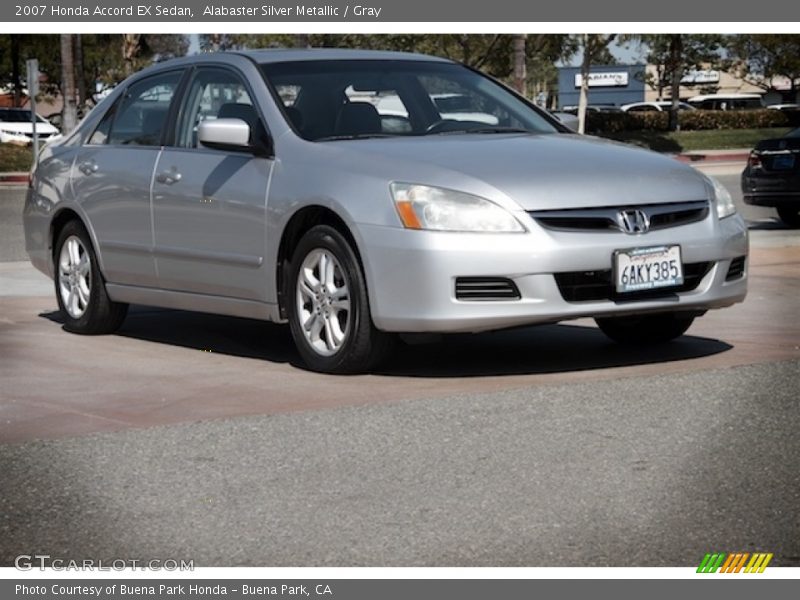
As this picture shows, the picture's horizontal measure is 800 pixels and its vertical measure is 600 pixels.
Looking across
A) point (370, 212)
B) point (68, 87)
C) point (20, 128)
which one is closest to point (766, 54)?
point (20, 128)

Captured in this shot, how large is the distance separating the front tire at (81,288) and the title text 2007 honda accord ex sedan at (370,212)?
1cm

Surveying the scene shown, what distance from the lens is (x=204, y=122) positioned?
856 cm

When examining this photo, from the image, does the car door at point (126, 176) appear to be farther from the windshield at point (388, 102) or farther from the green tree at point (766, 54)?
the green tree at point (766, 54)

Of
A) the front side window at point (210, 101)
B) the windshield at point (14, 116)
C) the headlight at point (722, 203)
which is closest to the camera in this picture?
the headlight at point (722, 203)

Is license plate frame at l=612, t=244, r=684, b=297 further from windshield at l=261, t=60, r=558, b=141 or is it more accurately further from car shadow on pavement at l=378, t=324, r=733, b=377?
windshield at l=261, t=60, r=558, b=141

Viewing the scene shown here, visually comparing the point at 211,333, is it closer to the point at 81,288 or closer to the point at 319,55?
the point at 81,288

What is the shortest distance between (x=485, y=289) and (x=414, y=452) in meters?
1.69

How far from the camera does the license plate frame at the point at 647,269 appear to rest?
7824 mm

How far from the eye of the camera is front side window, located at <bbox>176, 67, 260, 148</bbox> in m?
9.02

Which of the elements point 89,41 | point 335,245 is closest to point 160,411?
point 335,245

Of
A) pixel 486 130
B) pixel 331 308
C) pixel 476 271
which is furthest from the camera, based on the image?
pixel 486 130

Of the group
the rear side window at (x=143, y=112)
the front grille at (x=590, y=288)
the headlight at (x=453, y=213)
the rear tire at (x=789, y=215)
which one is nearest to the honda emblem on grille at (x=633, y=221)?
the front grille at (x=590, y=288)

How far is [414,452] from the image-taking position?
6.15 m

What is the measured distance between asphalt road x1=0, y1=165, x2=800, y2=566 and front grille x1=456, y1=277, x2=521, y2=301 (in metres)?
0.39
